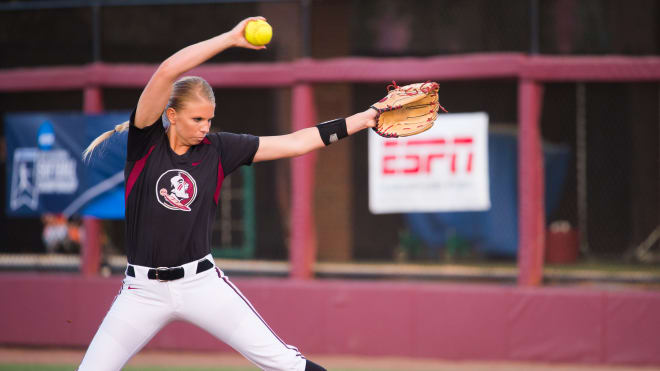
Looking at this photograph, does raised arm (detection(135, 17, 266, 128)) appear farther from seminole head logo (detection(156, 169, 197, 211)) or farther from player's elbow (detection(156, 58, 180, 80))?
seminole head logo (detection(156, 169, 197, 211))

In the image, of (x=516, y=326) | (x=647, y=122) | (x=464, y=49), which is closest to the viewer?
(x=516, y=326)

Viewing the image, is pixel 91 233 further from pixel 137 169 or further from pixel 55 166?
pixel 137 169

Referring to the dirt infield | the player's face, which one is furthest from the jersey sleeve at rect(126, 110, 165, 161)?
the dirt infield

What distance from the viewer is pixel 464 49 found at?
8.06 m

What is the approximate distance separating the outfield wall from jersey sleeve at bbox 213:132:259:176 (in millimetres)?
3845

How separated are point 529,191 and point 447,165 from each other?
0.79 meters

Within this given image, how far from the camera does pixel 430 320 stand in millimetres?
7707

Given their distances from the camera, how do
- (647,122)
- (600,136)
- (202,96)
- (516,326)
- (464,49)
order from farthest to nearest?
(647,122) → (600,136) → (464,49) → (516,326) → (202,96)

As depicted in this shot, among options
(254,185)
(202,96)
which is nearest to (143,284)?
(202,96)

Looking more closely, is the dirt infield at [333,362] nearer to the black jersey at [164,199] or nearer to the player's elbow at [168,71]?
the black jersey at [164,199]

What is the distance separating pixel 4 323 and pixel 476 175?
4.95 metres

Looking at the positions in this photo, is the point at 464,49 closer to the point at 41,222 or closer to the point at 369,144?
the point at 369,144

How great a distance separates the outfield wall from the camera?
7.43 m

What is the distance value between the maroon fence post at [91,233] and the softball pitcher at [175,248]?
460 centimetres
